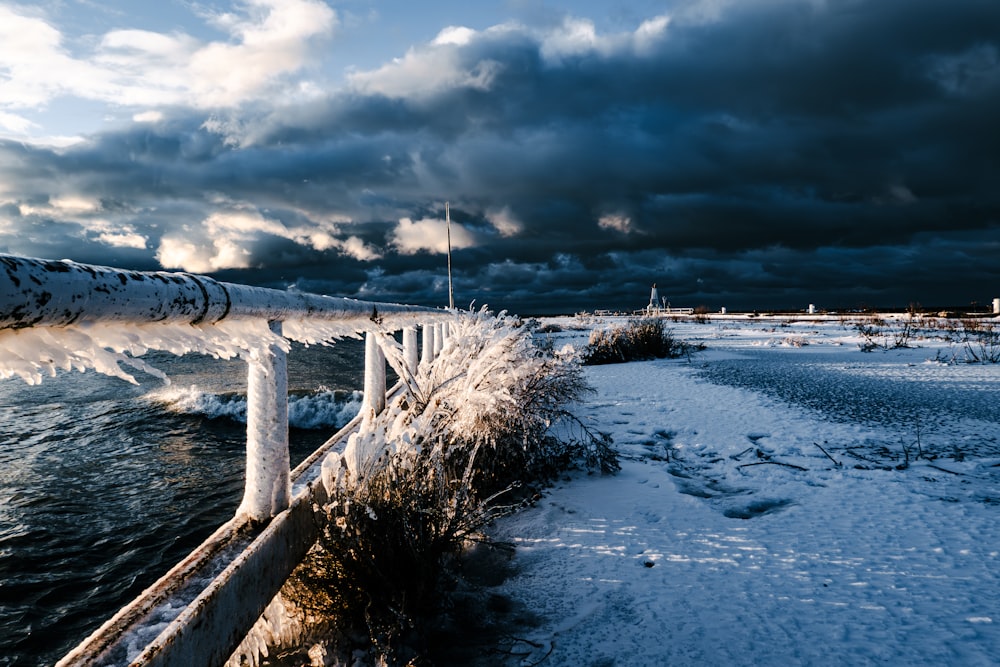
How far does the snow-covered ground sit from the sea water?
2751mm

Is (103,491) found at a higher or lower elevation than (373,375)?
lower

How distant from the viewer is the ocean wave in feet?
34.0

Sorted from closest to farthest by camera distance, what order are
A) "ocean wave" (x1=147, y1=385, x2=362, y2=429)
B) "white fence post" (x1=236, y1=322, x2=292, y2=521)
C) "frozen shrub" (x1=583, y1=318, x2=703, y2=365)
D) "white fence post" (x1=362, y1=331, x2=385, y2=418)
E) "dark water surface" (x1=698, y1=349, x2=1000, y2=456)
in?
1. "white fence post" (x1=236, y1=322, x2=292, y2=521)
2. "white fence post" (x1=362, y1=331, x2=385, y2=418)
3. "dark water surface" (x1=698, y1=349, x2=1000, y2=456)
4. "ocean wave" (x1=147, y1=385, x2=362, y2=429)
5. "frozen shrub" (x1=583, y1=318, x2=703, y2=365)

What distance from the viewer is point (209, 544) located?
71.1 inches

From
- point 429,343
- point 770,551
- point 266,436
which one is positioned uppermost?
point 429,343

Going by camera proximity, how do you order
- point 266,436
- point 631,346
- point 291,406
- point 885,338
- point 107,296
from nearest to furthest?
point 107,296 → point 266,436 → point 291,406 → point 631,346 → point 885,338

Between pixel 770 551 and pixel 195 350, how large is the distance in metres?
2.92

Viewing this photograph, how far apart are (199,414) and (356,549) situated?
30.8ft

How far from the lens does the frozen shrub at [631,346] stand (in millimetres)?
12930

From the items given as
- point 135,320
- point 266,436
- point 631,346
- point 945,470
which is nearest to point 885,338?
point 631,346

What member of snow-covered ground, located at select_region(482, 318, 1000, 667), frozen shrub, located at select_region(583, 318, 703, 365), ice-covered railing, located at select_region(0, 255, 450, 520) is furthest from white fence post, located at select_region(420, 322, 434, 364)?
frozen shrub, located at select_region(583, 318, 703, 365)

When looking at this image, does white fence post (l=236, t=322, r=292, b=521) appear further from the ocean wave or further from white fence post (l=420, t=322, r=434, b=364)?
the ocean wave

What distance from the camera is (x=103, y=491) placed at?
549cm

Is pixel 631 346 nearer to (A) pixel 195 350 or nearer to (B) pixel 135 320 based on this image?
(A) pixel 195 350
